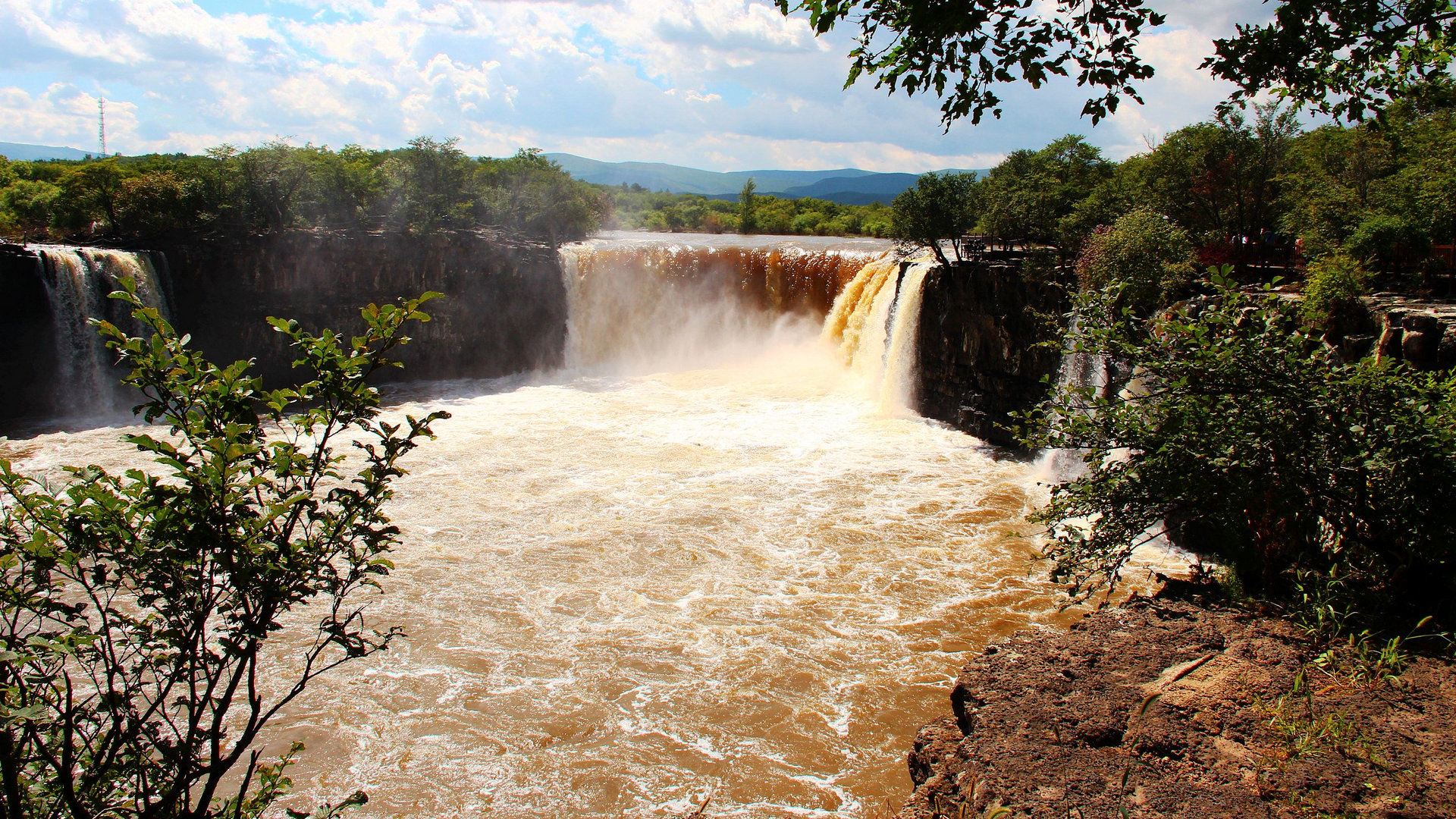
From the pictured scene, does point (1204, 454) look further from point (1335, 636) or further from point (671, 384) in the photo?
point (671, 384)

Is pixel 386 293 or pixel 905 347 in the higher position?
pixel 386 293

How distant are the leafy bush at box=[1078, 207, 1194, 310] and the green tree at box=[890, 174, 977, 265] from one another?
527cm

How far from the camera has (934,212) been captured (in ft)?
68.6

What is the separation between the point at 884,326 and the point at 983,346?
3537 mm

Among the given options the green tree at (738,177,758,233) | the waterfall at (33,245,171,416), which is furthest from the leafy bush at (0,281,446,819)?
the green tree at (738,177,758,233)

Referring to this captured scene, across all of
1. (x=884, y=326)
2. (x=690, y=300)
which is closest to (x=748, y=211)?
(x=690, y=300)

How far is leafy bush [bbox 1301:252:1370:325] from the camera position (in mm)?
11180

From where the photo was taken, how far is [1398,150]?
1750cm

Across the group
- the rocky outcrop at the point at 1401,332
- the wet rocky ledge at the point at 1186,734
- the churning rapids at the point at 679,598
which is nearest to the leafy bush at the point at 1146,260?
the rocky outcrop at the point at 1401,332

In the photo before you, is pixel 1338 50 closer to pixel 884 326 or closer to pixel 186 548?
pixel 186 548

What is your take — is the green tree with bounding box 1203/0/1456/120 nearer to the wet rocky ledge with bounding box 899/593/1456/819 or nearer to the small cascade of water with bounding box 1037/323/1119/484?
the wet rocky ledge with bounding box 899/593/1456/819

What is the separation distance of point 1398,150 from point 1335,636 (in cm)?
1715

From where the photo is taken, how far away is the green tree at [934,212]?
20938 mm

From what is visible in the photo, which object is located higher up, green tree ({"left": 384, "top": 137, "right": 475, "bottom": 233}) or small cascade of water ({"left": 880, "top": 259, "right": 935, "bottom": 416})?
green tree ({"left": 384, "top": 137, "right": 475, "bottom": 233})
